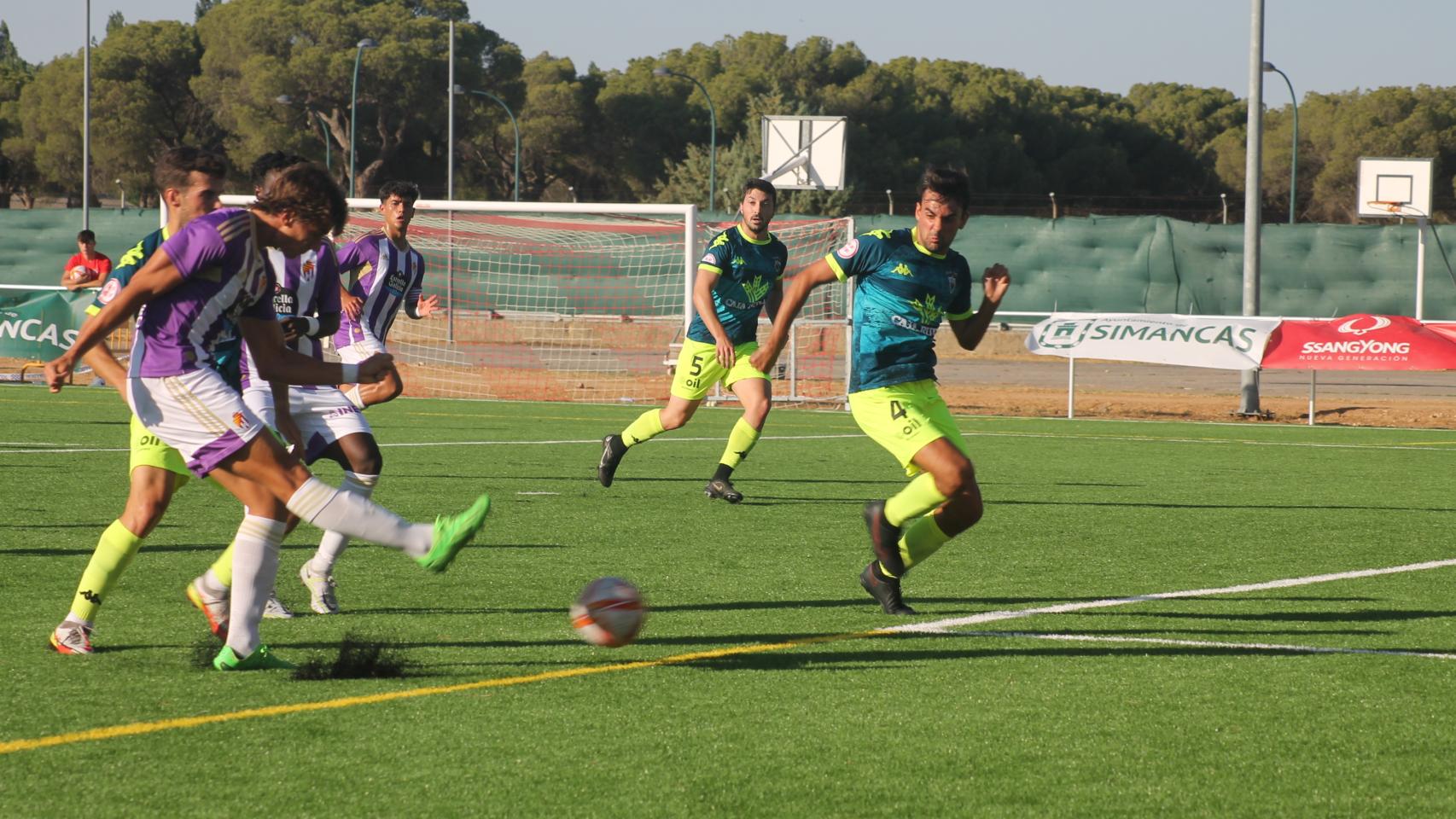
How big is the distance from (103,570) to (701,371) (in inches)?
246

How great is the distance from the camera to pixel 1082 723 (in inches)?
201

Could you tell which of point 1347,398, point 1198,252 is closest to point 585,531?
point 1347,398

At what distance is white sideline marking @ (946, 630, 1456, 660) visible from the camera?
631cm

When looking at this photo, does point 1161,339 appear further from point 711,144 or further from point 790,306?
point 711,144

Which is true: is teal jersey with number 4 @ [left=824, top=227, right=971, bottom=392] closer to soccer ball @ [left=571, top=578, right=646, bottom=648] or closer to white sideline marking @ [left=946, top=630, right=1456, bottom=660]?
white sideline marking @ [left=946, top=630, right=1456, bottom=660]

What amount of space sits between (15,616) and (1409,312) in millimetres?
32666

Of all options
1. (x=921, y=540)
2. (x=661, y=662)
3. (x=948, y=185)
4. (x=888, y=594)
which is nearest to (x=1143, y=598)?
(x=921, y=540)

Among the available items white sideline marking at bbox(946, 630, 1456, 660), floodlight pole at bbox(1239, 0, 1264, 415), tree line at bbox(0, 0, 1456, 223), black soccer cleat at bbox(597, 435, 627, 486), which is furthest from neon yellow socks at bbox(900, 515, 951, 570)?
tree line at bbox(0, 0, 1456, 223)

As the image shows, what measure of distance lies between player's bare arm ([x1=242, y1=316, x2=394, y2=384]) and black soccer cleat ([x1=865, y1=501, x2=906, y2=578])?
253 cm

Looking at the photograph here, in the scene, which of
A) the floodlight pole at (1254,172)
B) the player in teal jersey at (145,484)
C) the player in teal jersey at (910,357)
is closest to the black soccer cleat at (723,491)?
the player in teal jersey at (910,357)

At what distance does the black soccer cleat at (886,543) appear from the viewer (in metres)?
7.16

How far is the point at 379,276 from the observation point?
9.59 meters

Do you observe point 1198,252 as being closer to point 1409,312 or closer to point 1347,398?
point 1409,312

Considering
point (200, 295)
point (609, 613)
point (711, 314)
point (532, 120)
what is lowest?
point (609, 613)
